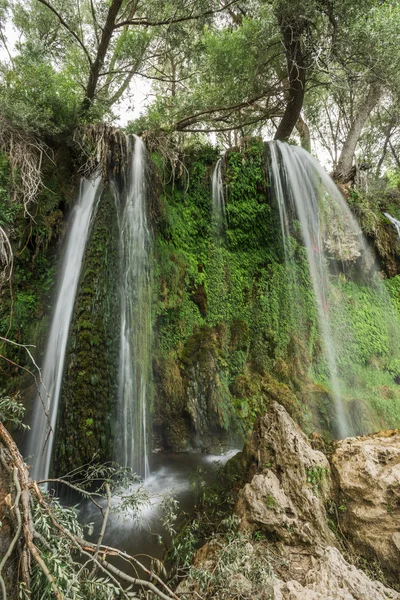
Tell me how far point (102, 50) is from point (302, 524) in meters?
7.34

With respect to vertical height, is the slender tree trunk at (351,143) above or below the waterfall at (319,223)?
above

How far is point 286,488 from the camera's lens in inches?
96.9

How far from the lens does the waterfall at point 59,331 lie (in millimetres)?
3801

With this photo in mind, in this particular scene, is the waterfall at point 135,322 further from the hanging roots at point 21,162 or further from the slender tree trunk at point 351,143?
the slender tree trunk at point 351,143

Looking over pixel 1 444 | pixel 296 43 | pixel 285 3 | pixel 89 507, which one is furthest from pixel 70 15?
pixel 89 507

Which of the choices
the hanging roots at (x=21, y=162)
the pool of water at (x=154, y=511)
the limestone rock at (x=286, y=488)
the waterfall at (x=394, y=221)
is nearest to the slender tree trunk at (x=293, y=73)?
the waterfall at (x=394, y=221)

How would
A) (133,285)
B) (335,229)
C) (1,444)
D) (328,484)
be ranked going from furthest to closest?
(335,229) → (133,285) → (328,484) → (1,444)

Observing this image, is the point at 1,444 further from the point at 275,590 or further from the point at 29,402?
the point at 29,402

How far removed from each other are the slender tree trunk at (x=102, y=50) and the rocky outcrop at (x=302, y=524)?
20.8 feet

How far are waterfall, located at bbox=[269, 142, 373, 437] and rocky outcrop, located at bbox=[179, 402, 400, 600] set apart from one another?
4.39 metres

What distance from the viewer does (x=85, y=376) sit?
13.1 feet

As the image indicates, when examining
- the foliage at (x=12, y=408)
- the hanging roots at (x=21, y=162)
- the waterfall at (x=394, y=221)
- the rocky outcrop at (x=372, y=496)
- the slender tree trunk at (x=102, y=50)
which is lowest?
the rocky outcrop at (x=372, y=496)

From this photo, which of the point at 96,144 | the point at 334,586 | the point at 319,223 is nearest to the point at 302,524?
the point at 334,586

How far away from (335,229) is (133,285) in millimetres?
5776
